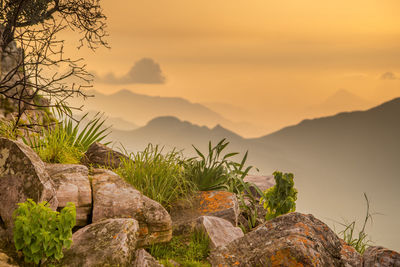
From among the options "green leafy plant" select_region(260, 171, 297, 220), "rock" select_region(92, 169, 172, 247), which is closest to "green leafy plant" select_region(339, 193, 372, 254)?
"green leafy plant" select_region(260, 171, 297, 220)

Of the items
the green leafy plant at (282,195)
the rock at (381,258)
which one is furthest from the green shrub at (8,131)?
the rock at (381,258)

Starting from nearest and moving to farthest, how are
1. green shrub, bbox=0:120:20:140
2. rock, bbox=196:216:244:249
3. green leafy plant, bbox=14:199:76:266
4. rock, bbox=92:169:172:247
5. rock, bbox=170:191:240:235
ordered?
green leafy plant, bbox=14:199:76:266, rock, bbox=92:169:172:247, rock, bbox=196:216:244:249, rock, bbox=170:191:240:235, green shrub, bbox=0:120:20:140

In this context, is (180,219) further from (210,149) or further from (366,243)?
(366,243)

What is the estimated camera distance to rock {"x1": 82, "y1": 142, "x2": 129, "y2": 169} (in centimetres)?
1011

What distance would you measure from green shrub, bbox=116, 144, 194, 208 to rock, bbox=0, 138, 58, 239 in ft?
8.24

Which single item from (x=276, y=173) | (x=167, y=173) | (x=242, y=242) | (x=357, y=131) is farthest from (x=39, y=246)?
(x=357, y=131)

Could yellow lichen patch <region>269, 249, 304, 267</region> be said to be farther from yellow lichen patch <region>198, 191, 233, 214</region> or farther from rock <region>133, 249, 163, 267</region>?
yellow lichen patch <region>198, 191, 233, 214</region>

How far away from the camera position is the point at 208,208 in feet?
28.9

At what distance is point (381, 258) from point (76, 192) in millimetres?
4901

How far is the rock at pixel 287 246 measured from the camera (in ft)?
19.2

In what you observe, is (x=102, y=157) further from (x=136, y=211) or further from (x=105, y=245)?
(x=105, y=245)

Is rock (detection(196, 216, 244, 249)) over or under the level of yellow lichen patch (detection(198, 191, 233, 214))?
under

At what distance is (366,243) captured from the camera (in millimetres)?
9555

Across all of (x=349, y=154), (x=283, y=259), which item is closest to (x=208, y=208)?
(x=283, y=259)
